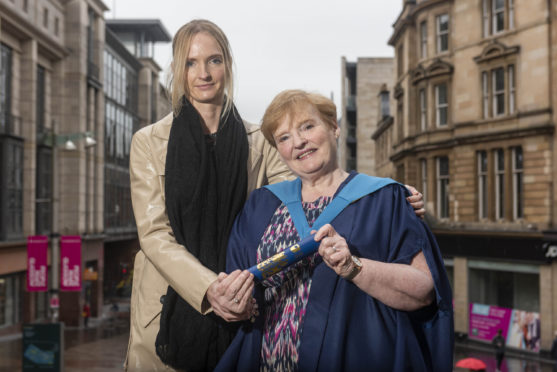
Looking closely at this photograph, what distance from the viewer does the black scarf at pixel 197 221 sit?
2883 millimetres

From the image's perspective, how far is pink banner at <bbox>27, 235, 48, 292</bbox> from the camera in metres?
27.3

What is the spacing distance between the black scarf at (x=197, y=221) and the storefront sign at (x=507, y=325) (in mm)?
22545

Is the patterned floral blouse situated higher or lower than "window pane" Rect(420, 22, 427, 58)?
lower

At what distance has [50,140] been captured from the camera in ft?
80.2

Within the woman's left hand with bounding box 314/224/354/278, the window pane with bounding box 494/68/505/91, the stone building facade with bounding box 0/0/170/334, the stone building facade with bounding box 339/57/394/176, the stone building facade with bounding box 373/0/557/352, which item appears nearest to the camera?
the woman's left hand with bounding box 314/224/354/278

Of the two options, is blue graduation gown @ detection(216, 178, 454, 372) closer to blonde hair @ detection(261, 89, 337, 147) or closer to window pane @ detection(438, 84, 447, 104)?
blonde hair @ detection(261, 89, 337, 147)

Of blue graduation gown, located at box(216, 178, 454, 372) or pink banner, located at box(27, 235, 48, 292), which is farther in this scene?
pink banner, located at box(27, 235, 48, 292)

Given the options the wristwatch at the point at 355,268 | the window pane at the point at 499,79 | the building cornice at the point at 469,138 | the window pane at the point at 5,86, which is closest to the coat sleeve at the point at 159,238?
the wristwatch at the point at 355,268

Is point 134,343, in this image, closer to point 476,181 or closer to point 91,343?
point 476,181

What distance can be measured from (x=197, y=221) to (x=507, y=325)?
77.1ft

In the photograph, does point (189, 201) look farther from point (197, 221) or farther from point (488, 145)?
point (488, 145)

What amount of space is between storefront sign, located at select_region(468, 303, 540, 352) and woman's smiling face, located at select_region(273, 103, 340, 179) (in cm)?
2259

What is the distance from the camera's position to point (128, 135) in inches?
2025

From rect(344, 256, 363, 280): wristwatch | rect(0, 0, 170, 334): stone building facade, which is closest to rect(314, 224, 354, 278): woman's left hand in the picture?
rect(344, 256, 363, 280): wristwatch
